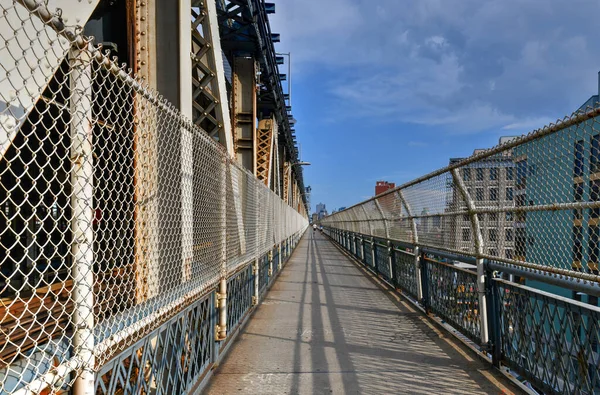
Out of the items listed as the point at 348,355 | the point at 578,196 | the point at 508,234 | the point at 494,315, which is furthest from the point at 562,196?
the point at 348,355

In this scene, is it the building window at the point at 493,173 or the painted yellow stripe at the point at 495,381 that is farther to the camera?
the building window at the point at 493,173

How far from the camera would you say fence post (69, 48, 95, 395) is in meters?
1.70

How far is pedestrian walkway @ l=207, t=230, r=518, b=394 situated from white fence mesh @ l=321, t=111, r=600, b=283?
3.64ft

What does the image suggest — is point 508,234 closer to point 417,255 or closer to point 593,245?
point 593,245

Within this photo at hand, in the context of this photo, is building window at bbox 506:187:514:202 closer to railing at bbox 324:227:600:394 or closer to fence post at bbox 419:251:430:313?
railing at bbox 324:227:600:394

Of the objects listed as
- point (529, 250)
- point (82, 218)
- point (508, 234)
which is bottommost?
point (529, 250)

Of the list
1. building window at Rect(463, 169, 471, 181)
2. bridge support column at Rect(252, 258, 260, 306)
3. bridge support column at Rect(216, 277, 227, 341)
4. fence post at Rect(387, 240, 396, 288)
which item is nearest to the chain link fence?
bridge support column at Rect(216, 277, 227, 341)

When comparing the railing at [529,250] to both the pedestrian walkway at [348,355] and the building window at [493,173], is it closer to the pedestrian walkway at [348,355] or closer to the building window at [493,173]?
the building window at [493,173]

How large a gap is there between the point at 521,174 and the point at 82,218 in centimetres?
334

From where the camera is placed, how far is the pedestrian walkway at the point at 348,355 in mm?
3590

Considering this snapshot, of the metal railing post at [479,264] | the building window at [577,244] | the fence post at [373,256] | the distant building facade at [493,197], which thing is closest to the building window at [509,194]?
the distant building facade at [493,197]

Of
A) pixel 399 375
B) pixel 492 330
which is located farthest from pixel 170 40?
pixel 492 330

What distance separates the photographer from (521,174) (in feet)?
11.5

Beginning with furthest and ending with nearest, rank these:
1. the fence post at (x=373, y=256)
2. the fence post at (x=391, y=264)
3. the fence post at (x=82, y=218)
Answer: the fence post at (x=373, y=256), the fence post at (x=391, y=264), the fence post at (x=82, y=218)
